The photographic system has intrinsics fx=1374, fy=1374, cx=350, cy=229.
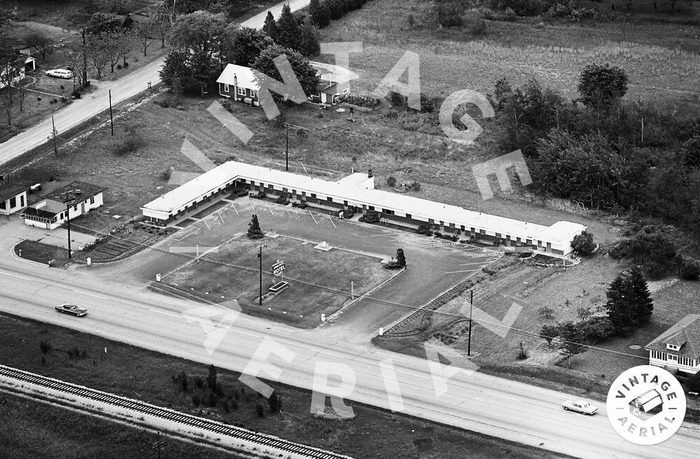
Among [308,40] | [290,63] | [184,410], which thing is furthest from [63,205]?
[308,40]

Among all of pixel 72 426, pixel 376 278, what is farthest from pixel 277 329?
pixel 72 426

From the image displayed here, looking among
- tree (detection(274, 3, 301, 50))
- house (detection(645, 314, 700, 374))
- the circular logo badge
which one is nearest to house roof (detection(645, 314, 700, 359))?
house (detection(645, 314, 700, 374))

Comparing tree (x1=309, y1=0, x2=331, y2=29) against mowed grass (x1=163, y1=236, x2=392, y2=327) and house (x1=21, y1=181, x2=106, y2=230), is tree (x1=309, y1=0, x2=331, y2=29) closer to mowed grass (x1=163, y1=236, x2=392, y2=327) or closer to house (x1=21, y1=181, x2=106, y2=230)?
house (x1=21, y1=181, x2=106, y2=230)

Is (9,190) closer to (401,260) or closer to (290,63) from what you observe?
(290,63)

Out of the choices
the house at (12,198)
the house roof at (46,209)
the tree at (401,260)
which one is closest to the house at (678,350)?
A: the tree at (401,260)

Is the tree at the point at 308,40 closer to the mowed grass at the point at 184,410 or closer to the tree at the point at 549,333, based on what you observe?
the tree at the point at 549,333

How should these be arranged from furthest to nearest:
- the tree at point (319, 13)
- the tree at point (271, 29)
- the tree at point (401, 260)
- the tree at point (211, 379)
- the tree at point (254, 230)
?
1. the tree at point (319, 13)
2. the tree at point (271, 29)
3. the tree at point (254, 230)
4. the tree at point (401, 260)
5. the tree at point (211, 379)

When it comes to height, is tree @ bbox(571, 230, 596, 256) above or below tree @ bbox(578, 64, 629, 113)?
below
